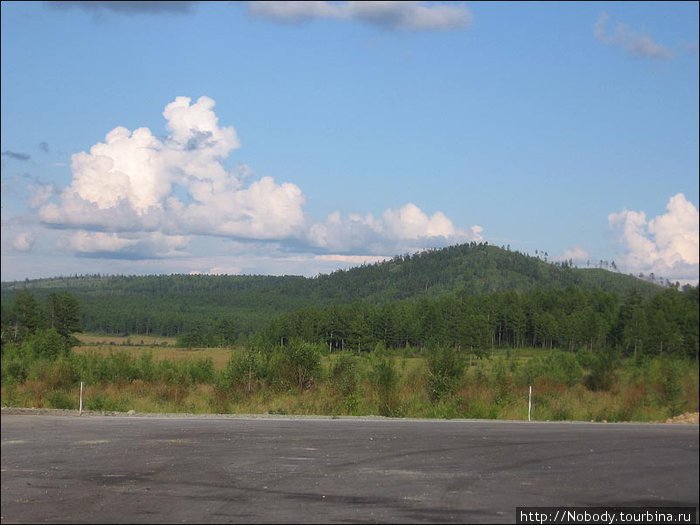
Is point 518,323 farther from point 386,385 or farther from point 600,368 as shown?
point 600,368

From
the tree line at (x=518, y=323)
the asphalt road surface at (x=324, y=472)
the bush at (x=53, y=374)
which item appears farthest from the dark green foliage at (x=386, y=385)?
the bush at (x=53, y=374)

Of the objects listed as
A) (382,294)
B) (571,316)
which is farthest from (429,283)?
(571,316)

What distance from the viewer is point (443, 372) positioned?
32.7 metres

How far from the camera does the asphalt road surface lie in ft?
35.4

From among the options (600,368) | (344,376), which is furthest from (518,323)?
(600,368)

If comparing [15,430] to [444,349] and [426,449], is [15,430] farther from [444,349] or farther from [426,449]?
[444,349]

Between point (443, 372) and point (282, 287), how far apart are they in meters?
50.6

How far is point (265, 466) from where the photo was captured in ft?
47.6

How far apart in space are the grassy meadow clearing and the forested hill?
3853mm

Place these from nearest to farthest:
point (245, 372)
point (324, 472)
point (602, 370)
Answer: point (324, 472), point (602, 370), point (245, 372)

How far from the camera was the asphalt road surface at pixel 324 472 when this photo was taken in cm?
1080

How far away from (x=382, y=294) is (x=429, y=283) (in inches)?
1340

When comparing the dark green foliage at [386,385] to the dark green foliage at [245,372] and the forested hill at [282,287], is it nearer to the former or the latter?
the dark green foliage at [245,372]

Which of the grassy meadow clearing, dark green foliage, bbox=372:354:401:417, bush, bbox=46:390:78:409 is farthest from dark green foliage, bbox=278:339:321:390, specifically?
bush, bbox=46:390:78:409
